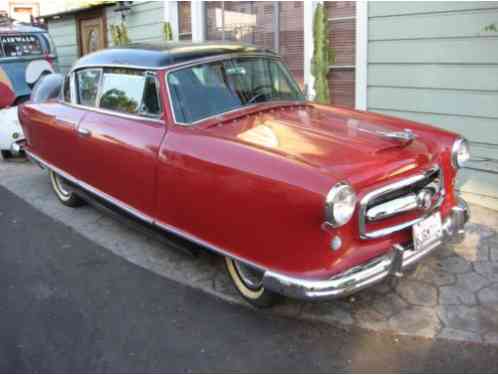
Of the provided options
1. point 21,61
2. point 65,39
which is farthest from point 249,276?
point 65,39

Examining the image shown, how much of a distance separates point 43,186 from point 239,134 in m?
3.96

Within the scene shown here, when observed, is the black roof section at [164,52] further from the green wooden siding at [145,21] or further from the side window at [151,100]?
the green wooden siding at [145,21]

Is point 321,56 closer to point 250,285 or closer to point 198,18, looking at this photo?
point 198,18

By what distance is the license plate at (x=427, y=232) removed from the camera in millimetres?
3051

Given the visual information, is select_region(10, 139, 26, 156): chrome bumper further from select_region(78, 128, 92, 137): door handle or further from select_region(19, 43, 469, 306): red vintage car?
select_region(78, 128, 92, 137): door handle

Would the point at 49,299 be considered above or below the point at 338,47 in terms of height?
below

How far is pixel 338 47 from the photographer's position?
6.51 meters

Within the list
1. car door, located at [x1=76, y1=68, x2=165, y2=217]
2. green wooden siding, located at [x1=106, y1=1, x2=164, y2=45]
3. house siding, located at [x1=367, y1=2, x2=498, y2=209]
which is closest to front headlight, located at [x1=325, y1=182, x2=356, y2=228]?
car door, located at [x1=76, y1=68, x2=165, y2=217]

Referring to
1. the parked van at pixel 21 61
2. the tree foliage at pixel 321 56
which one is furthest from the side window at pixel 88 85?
the parked van at pixel 21 61

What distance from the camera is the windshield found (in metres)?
3.65

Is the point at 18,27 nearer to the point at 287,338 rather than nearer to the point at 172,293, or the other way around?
the point at 172,293

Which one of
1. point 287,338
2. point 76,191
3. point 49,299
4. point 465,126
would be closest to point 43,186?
point 76,191

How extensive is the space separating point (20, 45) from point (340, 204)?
818cm

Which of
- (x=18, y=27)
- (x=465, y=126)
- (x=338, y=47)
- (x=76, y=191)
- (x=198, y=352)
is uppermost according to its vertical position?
(x=18, y=27)
